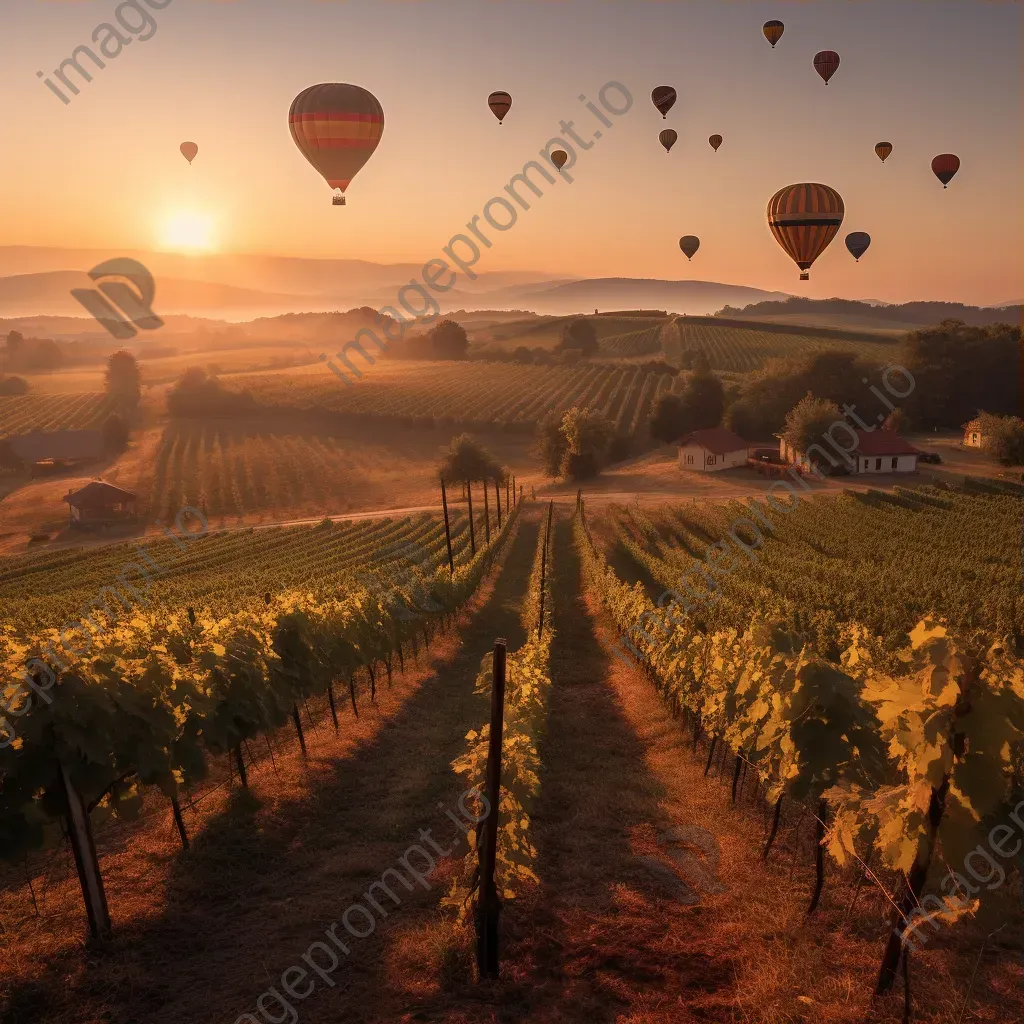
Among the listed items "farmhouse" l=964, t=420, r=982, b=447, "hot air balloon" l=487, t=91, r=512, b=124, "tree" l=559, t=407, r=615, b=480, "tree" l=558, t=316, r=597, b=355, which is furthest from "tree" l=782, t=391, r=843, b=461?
"tree" l=558, t=316, r=597, b=355

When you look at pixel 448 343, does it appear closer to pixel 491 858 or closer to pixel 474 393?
pixel 474 393

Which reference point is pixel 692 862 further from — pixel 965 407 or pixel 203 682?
pixel 965 407

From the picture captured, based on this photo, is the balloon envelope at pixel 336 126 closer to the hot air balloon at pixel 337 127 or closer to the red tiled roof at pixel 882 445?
the hot air balloon at pixel 337 127

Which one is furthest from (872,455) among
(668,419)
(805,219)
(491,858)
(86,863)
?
(86,863)

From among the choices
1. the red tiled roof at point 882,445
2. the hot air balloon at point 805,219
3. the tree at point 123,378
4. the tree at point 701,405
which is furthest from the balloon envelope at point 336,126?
the tree at point 123,378

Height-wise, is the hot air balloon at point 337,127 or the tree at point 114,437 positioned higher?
the hot air balloon at point 337,127

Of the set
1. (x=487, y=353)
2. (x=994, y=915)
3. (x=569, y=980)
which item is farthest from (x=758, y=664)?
(x=487, y=353)
